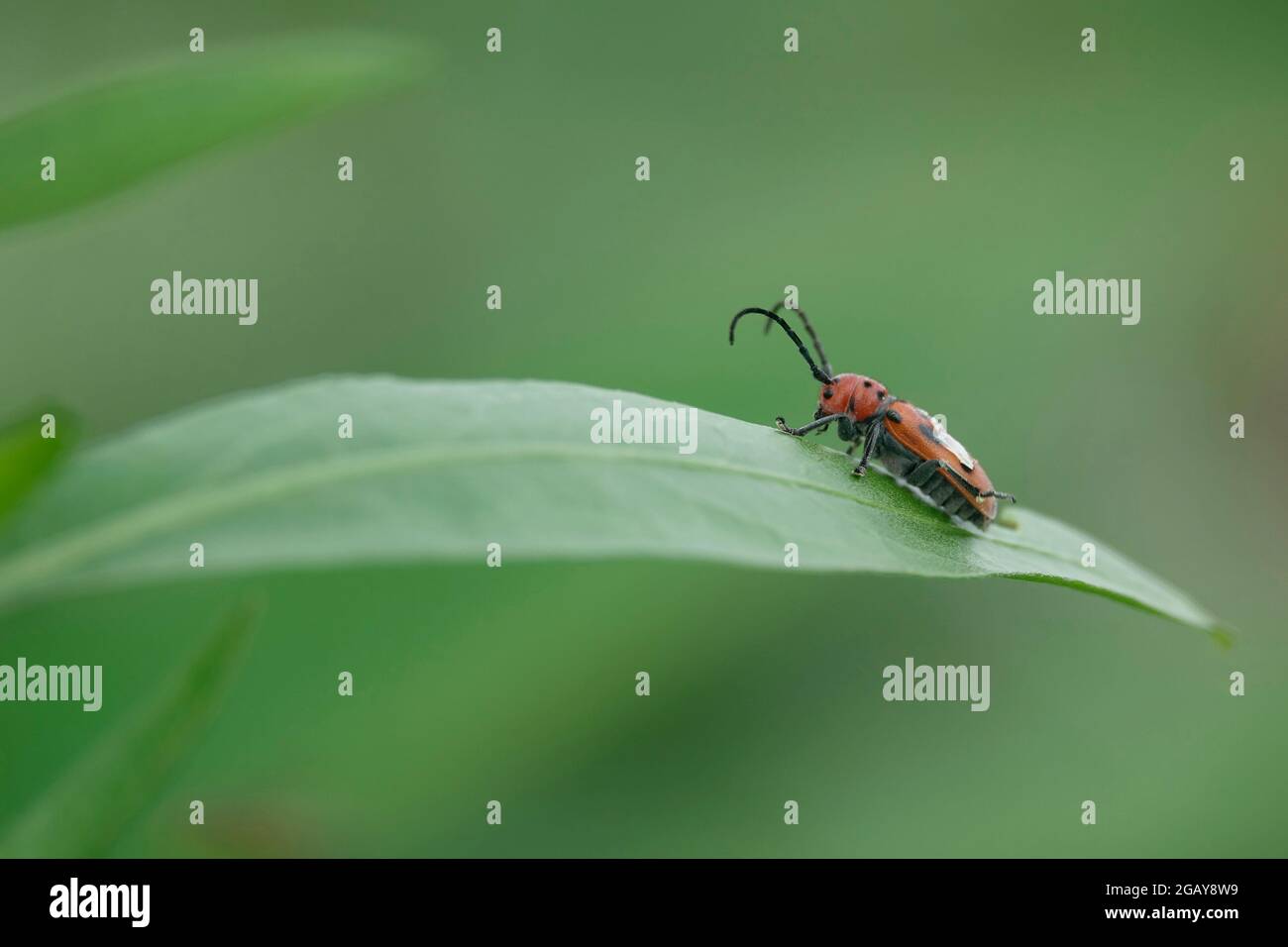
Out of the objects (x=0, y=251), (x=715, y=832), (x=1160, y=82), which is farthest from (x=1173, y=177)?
(x=0, y=251)

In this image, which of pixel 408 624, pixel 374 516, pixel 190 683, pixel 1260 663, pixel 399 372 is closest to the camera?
pixel 374 516
